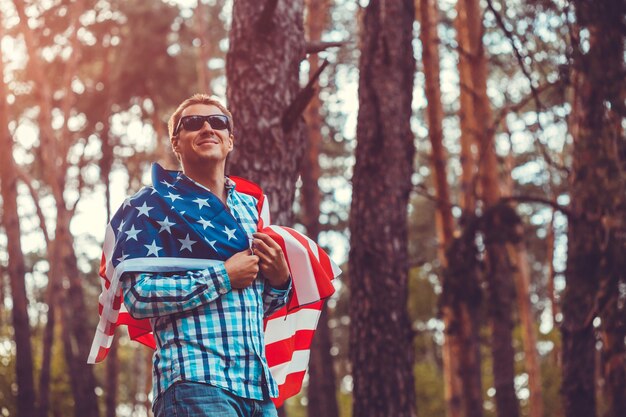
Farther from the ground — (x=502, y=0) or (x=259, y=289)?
(x=502, y=0)

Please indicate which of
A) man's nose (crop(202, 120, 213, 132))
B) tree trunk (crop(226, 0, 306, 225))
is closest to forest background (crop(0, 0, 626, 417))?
tree trunk (crop(226, 0, 306, 225))

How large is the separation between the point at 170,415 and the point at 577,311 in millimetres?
6556

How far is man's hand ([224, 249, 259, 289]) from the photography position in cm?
313

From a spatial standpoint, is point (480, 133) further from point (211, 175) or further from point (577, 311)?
point (211, 175)

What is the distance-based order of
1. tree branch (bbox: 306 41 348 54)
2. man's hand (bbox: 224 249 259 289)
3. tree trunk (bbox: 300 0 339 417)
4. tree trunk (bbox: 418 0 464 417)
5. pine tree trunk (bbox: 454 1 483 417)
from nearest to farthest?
man's hand (bbox: 224 249 259 289), tree branch (bbox: 306 41 348 54), pine tree trunk (bbox: 454 1 483 417), tree trunk (bbox: 418 0 464 417), tree trunk (bbox: 300 0 339 417)

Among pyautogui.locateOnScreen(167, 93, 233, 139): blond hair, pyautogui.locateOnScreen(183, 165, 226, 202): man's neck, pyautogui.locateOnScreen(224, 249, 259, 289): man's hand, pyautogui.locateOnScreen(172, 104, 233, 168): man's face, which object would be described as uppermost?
pyautogui.locateOnScreen(167, 93, 233, 139): blond hair

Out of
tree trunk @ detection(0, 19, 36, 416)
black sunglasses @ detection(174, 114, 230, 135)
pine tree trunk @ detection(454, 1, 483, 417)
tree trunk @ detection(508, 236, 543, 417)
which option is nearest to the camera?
black sunglasses @ detection(174, 114, 230, 135)

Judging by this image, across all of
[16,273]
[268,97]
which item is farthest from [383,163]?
[16,273]

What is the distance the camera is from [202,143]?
3.38 metres

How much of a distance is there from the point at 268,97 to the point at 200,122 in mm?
2419

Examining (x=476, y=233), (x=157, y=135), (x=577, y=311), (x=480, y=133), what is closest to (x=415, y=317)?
(x=157, y=135)

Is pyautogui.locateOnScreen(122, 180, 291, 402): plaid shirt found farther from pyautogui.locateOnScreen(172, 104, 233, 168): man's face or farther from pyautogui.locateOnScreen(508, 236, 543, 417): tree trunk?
pyautogui.locateOnScreen(508, 236, 543, 417): tree trunk

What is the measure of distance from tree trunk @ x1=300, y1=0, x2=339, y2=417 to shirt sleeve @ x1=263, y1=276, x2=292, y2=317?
1227cm

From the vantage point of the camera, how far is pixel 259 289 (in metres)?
3.36
